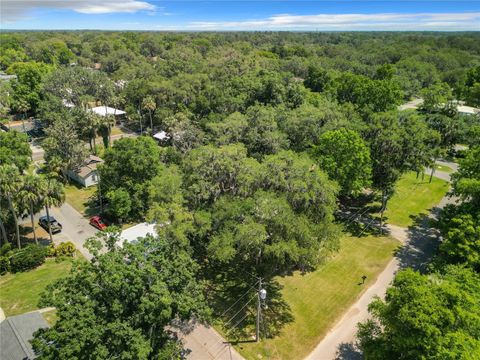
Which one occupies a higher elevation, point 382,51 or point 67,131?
point 382,51

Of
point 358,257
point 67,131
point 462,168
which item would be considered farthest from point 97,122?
point 462,168

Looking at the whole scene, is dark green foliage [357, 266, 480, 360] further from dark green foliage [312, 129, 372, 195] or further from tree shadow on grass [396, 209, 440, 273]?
dark green foliage [312, 129, 372, 195]

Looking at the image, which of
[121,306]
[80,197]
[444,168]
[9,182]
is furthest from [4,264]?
[444,168]

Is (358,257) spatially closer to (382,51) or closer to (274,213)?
(274,213)

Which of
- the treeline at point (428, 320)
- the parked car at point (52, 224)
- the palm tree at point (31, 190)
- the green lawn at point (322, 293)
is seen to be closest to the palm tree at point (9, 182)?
the palm tree at point (31, 190)

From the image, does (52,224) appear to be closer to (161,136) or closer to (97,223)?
(97,223)
